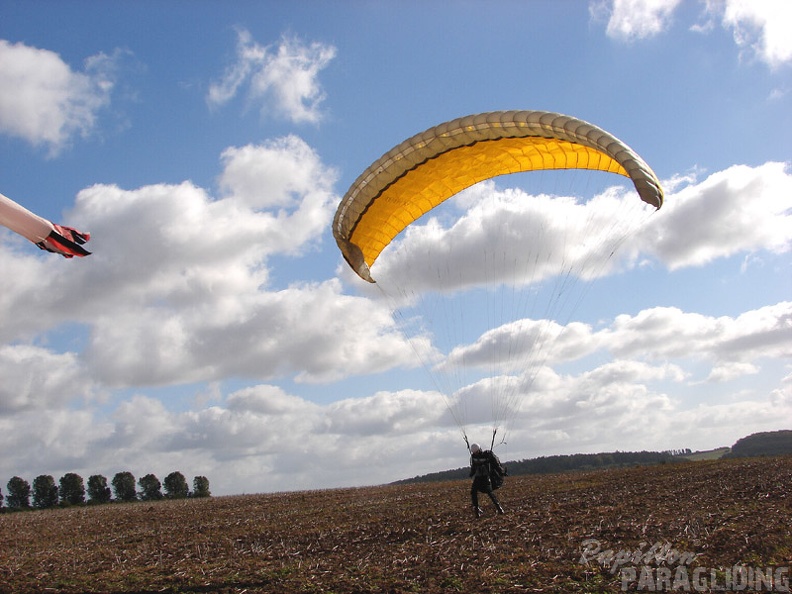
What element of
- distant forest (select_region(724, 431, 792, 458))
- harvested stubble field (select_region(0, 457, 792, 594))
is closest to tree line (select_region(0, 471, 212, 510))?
harvested stubble field (select_region(0, 457, 792, 594))

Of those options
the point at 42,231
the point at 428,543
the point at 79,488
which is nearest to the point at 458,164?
the point at 428,543

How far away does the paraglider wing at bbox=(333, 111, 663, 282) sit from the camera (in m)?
13.8

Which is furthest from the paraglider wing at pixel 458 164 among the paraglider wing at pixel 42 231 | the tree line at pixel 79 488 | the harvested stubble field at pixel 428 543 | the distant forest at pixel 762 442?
the distant forest at pixel 762 442

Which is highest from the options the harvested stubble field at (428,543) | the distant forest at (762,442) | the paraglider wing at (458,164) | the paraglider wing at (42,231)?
the paraglider wing at (458,164)

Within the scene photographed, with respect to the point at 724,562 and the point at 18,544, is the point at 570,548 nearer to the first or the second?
the point at 724,562

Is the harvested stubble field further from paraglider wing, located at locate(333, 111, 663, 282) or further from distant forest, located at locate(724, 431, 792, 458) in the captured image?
distant forest, located at locate(724, 431, 792, 458)

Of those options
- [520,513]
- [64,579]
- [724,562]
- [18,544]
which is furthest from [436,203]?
[18,544]

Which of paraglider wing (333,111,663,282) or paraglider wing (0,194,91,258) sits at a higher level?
paraglider wing (333,111,663,282)

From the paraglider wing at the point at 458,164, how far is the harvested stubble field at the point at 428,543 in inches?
264

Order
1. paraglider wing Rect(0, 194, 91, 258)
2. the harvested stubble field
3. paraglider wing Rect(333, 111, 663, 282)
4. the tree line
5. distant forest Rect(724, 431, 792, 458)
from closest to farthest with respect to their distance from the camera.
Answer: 1. paraglider wing Rect(0, 194, 91, 258)
2. the harvested stubble field
3. paraglider wing Rect(333, 111, 663, 282)
4. the tree line
5. distant forest Rect(724, 431, 792, 458)

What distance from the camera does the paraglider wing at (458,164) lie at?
1381 centimetres

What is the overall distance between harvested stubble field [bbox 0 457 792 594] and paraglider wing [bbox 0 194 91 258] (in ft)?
21.3

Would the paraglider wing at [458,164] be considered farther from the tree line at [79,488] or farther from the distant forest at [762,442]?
the distant forest at [762,442]

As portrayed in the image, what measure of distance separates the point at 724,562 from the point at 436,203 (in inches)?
440
